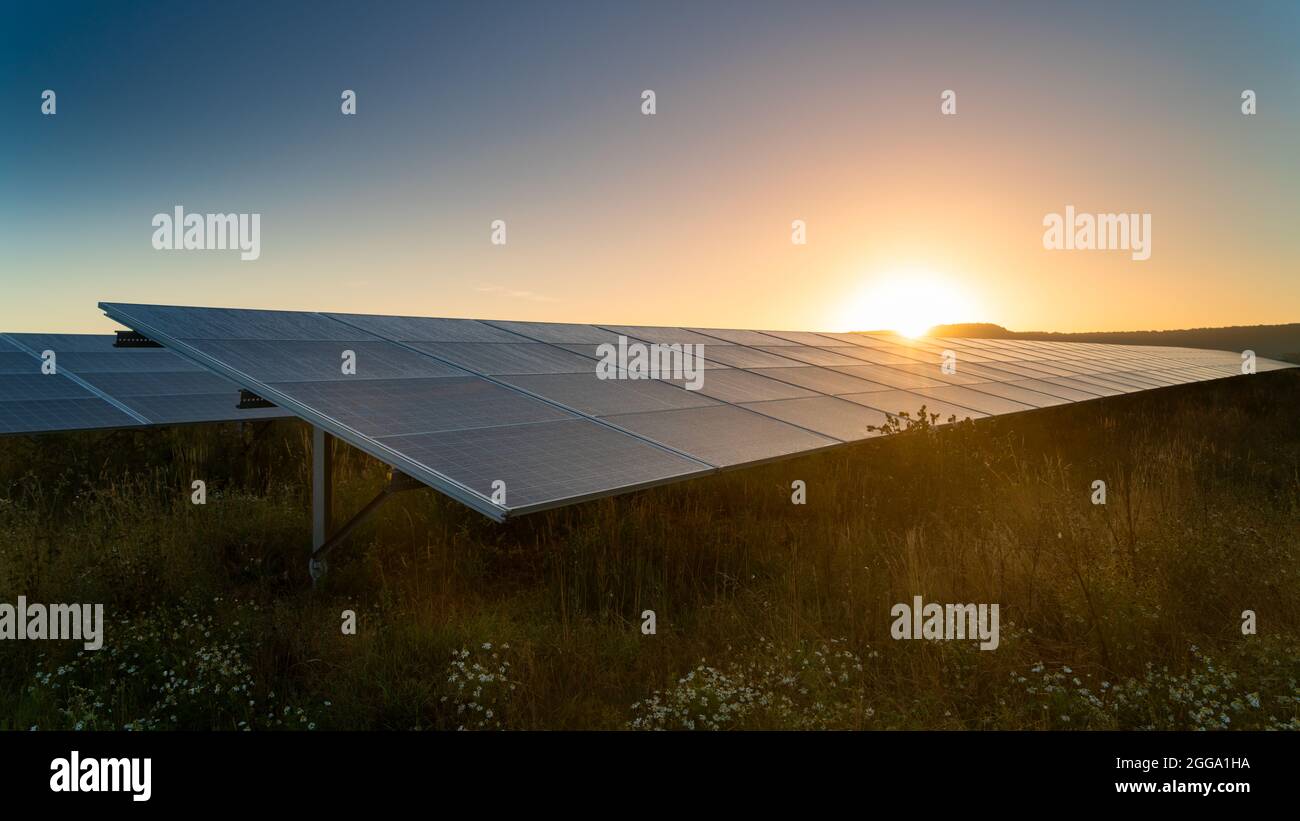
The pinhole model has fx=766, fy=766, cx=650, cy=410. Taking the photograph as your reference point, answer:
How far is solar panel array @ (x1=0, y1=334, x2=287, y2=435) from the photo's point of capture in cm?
1216

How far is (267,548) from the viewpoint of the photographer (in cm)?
872

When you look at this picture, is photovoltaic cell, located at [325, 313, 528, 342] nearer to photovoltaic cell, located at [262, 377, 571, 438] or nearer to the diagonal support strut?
photovoltaic cell, located at [262, 377, 571, 438]

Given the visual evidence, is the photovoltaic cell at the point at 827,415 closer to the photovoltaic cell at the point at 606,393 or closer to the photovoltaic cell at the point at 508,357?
the photovoltaic cell at the point at 606,393

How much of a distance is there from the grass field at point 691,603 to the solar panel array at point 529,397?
3.95 feet

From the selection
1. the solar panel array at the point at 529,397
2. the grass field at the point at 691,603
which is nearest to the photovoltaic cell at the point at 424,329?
the solar panel array at the point at 529,397

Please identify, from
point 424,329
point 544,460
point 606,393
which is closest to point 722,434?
point 606,393

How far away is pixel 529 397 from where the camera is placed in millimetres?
9133

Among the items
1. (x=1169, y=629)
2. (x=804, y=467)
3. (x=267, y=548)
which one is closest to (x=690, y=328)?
(x=804, y=467)

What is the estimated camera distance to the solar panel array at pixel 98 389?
479 inches

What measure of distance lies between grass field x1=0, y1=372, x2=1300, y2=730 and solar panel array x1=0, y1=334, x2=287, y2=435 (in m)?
1.29

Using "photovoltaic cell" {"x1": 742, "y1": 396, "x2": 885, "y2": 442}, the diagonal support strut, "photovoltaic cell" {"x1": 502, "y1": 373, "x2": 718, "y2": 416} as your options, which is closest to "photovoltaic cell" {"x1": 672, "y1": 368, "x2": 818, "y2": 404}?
"photovoltaic cell" {"x1": 742, "y1": 396, "x2": 885, "y2": 442}

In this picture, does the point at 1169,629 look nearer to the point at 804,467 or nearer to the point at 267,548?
the point at 804,467
